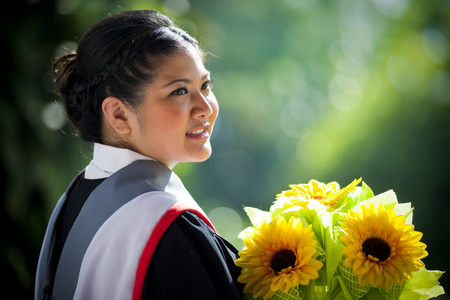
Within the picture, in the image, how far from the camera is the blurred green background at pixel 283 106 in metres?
2.59

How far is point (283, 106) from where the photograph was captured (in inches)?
357

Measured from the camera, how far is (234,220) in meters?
8.21

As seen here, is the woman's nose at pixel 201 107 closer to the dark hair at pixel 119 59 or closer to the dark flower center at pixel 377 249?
the dark hair at pixel 119 59

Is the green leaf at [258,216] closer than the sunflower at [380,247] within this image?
No

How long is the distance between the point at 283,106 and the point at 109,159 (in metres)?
8.07

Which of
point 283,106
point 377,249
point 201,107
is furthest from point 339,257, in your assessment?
point 283,106

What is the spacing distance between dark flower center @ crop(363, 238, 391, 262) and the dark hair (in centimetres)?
62

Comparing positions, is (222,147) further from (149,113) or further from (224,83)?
(149,113)

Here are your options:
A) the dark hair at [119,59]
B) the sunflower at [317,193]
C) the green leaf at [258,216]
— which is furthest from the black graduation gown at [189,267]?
the dark hair at [119,59]

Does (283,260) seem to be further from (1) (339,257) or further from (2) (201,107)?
(2) (201,107)

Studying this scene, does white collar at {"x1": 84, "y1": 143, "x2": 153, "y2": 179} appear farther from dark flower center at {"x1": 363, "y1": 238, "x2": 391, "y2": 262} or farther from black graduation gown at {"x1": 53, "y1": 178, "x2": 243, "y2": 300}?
dark flower center at {"x1": 363, "y1": 238, "x2": 391, "y2": 262}

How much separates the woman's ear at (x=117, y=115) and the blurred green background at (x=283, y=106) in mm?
1515

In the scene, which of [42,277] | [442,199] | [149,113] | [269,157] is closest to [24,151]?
[42,277]

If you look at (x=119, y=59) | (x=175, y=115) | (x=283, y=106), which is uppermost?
(x=283, y=106)
